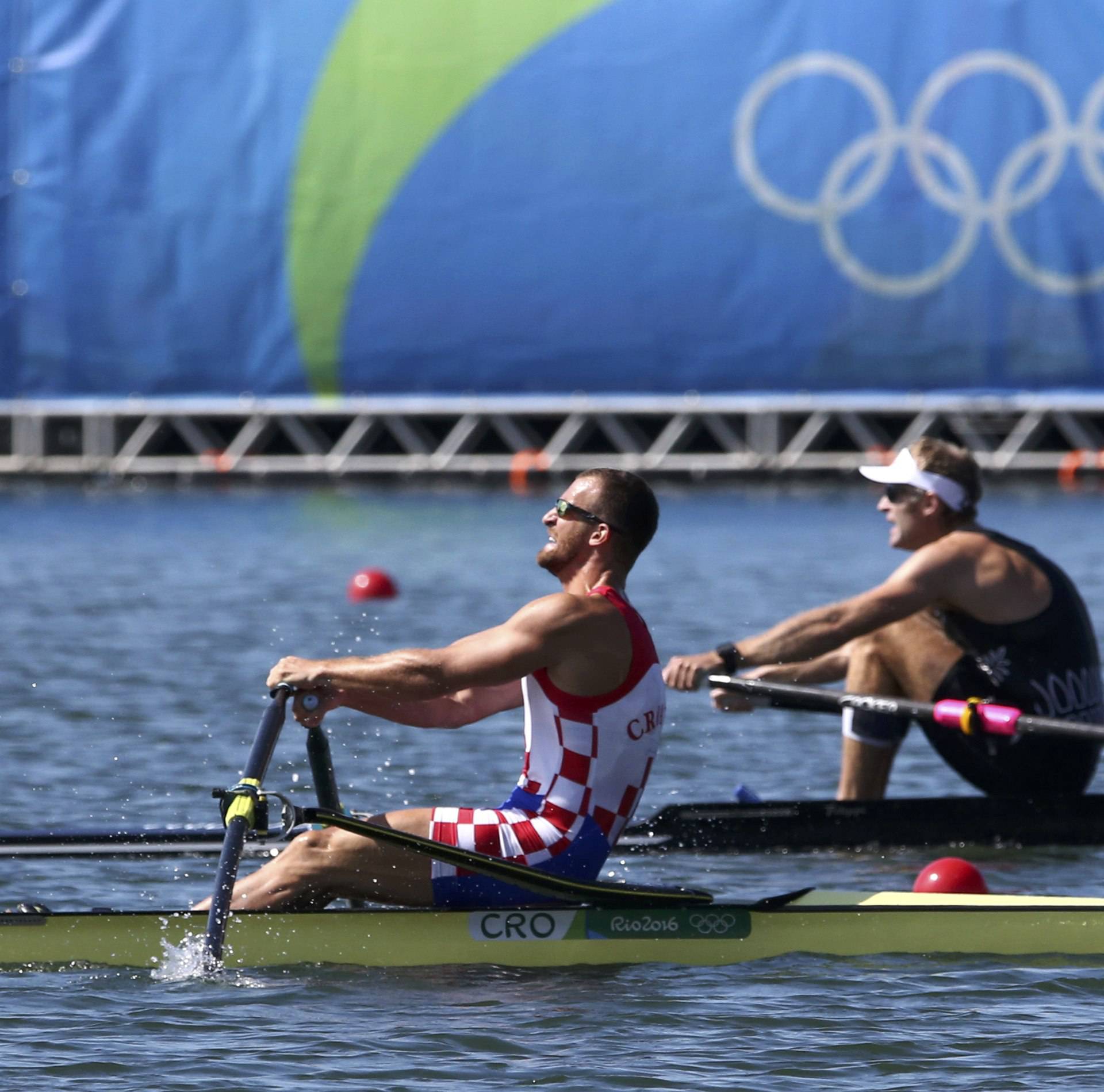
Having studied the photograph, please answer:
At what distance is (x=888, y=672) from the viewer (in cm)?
876

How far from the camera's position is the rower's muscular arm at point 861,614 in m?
8.36

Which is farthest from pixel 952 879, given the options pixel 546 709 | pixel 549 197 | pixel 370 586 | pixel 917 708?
pixel 549 197

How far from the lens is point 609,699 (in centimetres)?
625

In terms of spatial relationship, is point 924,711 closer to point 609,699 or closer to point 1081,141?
point 609,699

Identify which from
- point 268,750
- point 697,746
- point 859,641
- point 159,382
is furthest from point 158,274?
point 268,750

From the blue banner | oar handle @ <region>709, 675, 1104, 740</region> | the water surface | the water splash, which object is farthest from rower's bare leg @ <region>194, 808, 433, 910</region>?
the blue banner

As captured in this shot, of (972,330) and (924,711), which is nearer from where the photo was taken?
(924,711)

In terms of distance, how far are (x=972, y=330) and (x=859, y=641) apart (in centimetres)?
2074

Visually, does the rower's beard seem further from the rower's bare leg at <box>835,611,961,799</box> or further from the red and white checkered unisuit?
the rower's bare leg at <box>835,611,961,799</box>

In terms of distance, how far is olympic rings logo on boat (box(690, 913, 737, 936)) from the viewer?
655cm

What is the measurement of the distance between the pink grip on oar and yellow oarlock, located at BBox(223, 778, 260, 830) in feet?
9.59

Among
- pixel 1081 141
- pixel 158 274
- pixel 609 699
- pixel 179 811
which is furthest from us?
pixel 158 274

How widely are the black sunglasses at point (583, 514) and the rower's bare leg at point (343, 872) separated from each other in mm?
967

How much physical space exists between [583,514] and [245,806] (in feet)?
4.11
